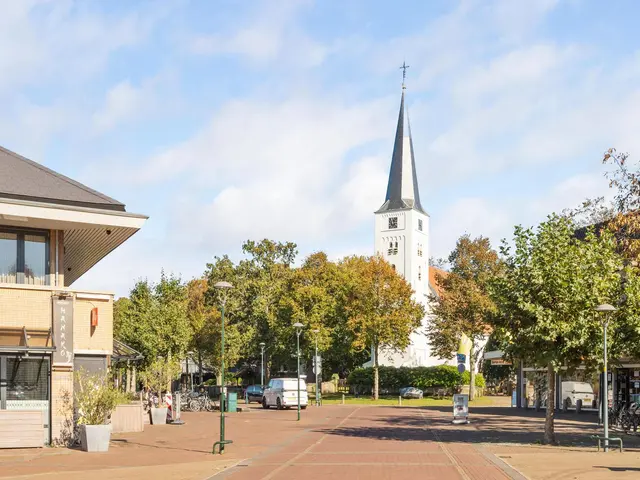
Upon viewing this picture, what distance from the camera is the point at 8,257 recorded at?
24562 mm

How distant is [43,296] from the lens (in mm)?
24484

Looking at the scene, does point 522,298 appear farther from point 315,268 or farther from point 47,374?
point 315,268

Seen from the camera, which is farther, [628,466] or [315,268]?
[315,268]

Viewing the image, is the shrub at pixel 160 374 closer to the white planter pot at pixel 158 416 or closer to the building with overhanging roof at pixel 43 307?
the white planter pot at pixel 158 416

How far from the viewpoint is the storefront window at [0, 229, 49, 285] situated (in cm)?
2450

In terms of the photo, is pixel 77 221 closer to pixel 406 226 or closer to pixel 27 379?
pixel 27 379

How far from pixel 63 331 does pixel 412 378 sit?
52.2m

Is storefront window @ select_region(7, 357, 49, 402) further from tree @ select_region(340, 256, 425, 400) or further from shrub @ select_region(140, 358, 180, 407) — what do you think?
tree @ select_region(340, 256, 425, 400)

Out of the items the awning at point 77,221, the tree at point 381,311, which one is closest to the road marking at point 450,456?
the awning at point 77,221

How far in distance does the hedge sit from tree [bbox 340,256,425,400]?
3.31m

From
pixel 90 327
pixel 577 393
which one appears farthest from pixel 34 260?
pixel 577 393

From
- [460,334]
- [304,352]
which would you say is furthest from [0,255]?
[304,352]

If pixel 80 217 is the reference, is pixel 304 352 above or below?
below

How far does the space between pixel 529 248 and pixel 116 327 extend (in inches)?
1498
